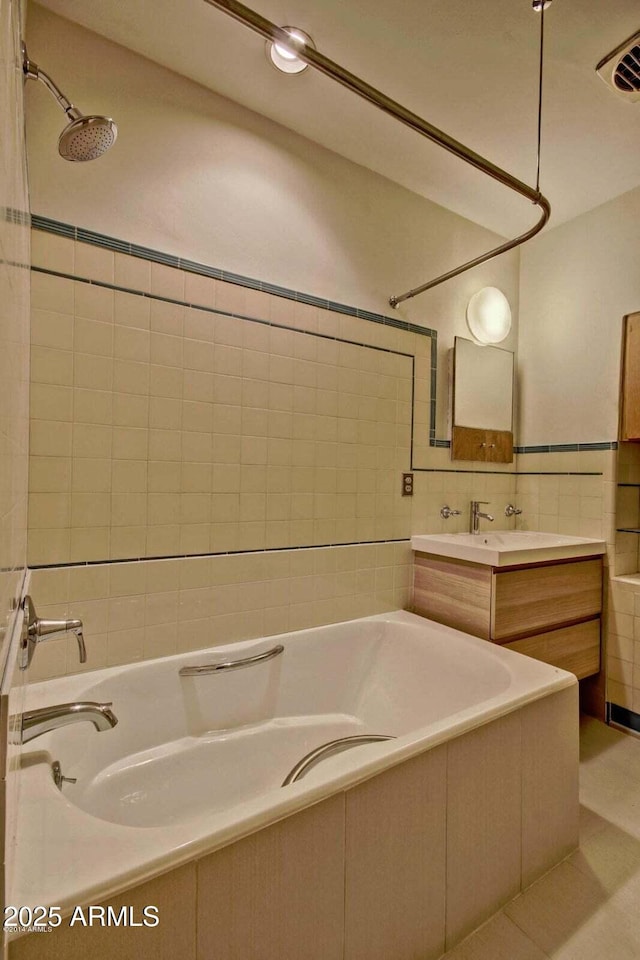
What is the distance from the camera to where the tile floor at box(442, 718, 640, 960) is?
3.58 ft

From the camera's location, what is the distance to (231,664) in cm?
159

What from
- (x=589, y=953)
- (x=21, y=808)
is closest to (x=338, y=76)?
(x=21, y=808)

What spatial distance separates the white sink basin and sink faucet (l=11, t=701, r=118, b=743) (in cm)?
142

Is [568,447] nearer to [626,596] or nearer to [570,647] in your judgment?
[626,596]

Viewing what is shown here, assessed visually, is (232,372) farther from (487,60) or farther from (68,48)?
(487,60)

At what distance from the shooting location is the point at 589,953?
1.09 meters

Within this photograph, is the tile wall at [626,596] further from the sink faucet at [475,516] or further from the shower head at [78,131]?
the shower head at [78,131]

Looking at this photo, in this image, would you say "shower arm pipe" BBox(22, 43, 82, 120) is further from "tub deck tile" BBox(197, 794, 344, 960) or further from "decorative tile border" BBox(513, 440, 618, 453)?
"decorative tile border" BBox(513, 440, 618, 453)

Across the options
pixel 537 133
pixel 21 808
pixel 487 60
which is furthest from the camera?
pixel 537 133

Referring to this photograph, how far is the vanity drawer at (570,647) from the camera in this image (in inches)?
74.4

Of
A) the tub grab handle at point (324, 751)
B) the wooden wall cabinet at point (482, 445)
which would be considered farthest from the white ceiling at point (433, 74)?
the tub grab handle at point (324, 751)

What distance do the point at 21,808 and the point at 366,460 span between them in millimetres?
1611

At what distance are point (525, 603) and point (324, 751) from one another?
1.01 m

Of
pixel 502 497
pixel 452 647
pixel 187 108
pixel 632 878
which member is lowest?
pixel 632 878
